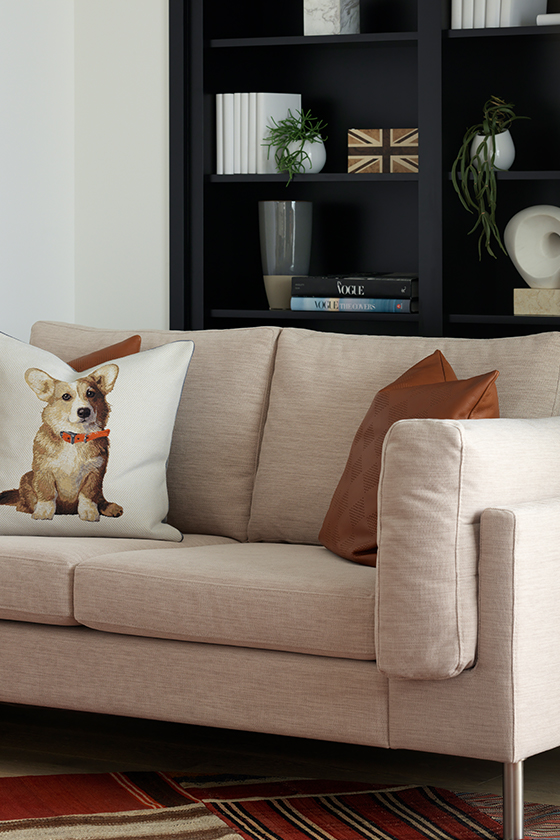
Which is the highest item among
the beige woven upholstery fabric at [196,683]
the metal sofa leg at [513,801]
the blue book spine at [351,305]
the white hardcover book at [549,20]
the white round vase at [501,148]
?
the white hardcover book at [549,20]

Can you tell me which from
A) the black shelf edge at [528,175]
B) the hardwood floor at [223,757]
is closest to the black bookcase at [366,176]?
the black shelf edge at [528,175]

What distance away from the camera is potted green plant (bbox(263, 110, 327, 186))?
3359 mm

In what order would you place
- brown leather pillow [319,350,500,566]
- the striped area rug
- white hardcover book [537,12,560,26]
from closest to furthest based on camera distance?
the striped area rug → brown leather pillow [319,350,500,566] → white hardcover book [537,12,560,26]

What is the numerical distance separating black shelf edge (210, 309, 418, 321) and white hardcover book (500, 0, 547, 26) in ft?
2.92

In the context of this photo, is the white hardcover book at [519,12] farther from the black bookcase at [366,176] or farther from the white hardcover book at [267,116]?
the white hardcover book at [267,116]

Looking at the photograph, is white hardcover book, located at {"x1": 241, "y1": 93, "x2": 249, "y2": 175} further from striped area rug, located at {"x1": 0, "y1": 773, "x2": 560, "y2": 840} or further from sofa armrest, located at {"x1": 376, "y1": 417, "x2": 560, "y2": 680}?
striped area rug, located at {"x1": 0, "y1": 773, "x2": 560, "y2": 840}

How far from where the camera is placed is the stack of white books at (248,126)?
11.1 feet

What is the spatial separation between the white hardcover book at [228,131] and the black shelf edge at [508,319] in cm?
87

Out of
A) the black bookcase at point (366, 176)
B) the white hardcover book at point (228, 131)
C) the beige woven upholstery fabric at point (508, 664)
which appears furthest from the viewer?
the white hardcover book at point (228, 131)

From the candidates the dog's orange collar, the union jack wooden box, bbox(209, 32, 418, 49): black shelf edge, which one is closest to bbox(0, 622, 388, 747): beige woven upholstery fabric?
the dog's orange collar

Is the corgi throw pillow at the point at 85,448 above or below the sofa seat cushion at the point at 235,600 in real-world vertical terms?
above

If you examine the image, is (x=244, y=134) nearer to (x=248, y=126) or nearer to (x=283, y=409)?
(x=248, y=126)

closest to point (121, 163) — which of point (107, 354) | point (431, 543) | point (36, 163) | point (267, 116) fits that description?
point (36, 163)

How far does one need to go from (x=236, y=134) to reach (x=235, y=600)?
1.93 meters
